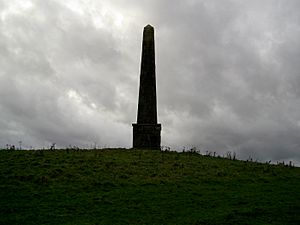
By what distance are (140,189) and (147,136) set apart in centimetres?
988

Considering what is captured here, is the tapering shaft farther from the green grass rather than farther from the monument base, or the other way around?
the green grass

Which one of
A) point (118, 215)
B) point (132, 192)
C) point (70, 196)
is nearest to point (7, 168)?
point (70, 196)

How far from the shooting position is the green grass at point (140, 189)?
11.9 meters

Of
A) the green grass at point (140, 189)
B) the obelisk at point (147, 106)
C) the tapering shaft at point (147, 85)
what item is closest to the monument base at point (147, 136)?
the obelisk at point (147, 106)

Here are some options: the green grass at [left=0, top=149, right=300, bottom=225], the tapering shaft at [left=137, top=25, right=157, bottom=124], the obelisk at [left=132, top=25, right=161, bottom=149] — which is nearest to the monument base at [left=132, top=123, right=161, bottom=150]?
the obelisk at [left=132, top=25, right=161, bottom=149]

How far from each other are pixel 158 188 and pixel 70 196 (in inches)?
123

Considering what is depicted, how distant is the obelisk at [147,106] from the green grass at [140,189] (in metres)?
3.01

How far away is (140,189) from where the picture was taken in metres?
15.1

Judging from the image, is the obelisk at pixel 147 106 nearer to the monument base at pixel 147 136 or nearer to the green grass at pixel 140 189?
the monument base at pixel 147 136

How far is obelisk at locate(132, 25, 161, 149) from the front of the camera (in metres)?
24.9

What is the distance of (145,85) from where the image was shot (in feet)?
83.5

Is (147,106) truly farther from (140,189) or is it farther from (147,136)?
(140,189)

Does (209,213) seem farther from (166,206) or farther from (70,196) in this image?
(70,196)

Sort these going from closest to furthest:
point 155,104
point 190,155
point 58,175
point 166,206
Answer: point 166,206 < point 58,175 < point 190,155 < point 155,104
